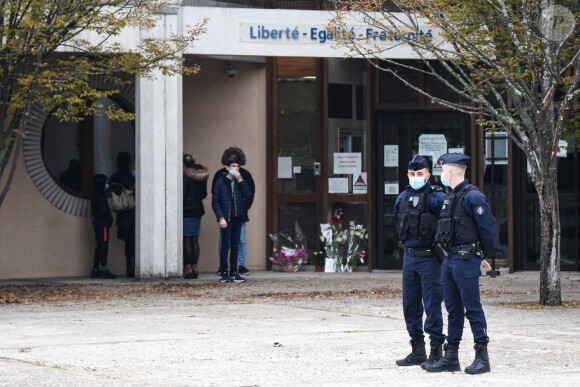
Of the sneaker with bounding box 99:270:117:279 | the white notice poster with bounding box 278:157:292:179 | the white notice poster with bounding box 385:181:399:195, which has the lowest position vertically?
the sneaker with bounding box 99:270:117:279

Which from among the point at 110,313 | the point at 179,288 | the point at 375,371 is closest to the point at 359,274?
the point at 179,288

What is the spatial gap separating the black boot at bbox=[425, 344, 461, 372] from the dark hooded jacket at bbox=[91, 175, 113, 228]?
10.2 metres

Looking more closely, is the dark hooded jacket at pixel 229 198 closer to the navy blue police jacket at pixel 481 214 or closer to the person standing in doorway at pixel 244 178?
the person standing in doorway at pixel 244 178

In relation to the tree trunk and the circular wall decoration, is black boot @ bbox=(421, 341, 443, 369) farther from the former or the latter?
the circular wall decoration

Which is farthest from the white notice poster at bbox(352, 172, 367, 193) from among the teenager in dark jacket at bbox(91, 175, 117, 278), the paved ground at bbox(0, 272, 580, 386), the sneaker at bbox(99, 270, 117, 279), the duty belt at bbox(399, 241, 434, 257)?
the duty belt at bbox(399, 241, 434, 257)

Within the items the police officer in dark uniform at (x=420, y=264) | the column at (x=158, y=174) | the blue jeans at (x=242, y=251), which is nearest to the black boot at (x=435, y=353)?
the police officer in dark uniform at (x=420, y=264)

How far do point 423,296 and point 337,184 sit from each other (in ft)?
33.3

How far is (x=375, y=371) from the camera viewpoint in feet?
24.3

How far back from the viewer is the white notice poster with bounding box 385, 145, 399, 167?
1783 centimetres

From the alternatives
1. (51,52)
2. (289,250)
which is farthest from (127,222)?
(51,52)

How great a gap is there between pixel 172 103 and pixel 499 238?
5.87m

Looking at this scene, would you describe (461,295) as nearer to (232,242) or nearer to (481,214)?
(481,214)

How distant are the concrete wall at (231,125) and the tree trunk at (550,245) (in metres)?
6.91

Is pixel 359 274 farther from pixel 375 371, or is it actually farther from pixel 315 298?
pixel 375 371
